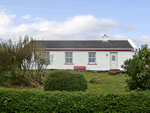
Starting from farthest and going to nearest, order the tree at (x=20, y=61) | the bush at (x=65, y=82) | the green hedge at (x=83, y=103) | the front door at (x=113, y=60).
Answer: the front door at (x=113, y=60) → the tree at (x=20, y=61) → the bush at (x=65, y=82) → the green hedge at (x=83, y=103)

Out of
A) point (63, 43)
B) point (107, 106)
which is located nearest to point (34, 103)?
point (107, 106)

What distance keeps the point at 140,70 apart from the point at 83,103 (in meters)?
3.55

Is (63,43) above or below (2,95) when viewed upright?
above

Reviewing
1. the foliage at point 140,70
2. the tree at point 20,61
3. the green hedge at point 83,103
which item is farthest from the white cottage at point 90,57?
the green hedge at point 83,103

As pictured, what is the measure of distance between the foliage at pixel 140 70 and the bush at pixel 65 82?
255 cm

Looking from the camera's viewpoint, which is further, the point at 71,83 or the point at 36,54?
the point at 36,54

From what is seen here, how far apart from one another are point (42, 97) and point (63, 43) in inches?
631

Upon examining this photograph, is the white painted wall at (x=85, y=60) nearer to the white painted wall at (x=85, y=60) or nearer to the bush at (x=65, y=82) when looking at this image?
the white painted wall at (x=85, y=60)

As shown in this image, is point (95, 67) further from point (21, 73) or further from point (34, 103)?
point (34, 103)

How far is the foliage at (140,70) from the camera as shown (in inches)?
268

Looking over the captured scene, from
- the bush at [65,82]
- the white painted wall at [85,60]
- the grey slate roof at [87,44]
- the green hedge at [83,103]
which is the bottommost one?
the green hedge at [83,103]

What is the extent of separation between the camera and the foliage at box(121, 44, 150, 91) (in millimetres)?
6805

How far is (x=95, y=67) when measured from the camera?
19.3 m

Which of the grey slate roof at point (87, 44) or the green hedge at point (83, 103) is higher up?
the grey slate roof at point (87, 44)
